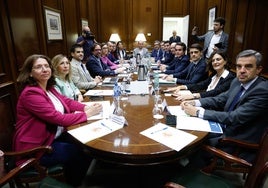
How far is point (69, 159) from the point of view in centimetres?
154

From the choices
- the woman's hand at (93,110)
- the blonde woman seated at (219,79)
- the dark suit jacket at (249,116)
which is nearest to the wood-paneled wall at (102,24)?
the woman's hand at (93,110)

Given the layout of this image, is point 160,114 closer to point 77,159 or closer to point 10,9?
point 77,159

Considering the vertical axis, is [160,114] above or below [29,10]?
below

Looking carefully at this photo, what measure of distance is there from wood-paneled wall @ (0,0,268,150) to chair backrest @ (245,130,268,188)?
1830 millimetres

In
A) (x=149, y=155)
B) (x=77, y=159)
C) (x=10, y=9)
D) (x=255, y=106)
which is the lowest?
(x=77, y=159)

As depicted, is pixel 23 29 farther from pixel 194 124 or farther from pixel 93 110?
pixel 194 124

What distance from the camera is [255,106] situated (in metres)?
1.39

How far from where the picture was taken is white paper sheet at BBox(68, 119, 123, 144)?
4.14 feet

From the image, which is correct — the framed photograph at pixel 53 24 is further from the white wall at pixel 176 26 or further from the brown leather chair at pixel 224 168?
the white wall at pixel 176 26

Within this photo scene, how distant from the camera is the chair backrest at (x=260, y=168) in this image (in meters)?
0.88

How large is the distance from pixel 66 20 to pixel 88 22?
2034mm

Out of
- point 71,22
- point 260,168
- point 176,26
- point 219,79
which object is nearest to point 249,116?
point 260,168

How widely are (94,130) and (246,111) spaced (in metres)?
1.08

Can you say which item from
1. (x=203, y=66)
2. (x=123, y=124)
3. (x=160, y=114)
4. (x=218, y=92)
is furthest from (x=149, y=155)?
(x=203, y=66)
